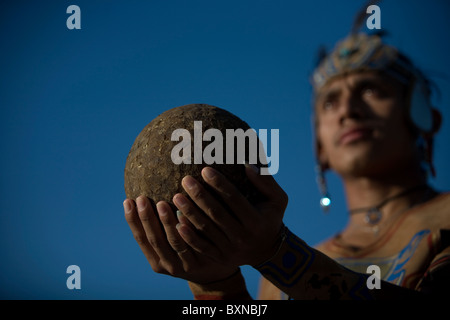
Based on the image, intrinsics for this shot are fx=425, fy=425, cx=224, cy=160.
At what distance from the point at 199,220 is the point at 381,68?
14.7 feet

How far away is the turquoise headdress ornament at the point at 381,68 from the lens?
6.14 meters

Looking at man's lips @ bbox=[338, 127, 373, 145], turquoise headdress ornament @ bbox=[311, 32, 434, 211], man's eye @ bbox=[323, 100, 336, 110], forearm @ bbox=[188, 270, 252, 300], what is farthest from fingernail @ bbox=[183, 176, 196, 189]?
man's eye @ bbox=[323, 100, 336, 110]

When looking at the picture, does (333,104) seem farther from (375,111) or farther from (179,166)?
(179,166)

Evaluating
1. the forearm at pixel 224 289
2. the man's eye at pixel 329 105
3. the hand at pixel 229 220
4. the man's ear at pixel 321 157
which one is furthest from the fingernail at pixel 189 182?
the man's ear at pixel 321 157

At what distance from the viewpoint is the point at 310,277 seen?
3.24 metres

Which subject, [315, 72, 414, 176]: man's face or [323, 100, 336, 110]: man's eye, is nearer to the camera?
[315, 72, 414, 176]: man's face

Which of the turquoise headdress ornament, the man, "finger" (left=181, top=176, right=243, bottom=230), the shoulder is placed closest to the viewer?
"finger" (left=181, top=176, right=243, bottom=230)

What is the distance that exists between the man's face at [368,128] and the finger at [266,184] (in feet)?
9.82

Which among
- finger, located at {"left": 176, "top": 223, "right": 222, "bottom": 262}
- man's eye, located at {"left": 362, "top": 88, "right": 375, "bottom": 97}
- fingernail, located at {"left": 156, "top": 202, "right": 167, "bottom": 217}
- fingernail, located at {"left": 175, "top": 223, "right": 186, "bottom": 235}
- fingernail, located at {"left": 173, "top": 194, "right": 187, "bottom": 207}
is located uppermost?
man's eye, located at {"left": 362, "top": 88, "right": 375, "bottom": 97}

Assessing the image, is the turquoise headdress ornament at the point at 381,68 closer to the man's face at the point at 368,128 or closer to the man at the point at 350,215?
the man at the point at 350,215

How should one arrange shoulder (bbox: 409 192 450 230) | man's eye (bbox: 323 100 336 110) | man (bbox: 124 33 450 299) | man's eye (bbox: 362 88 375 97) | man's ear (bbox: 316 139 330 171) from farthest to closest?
man's ear (bbox: 316 139 330 171) → man's eye (bbox: 323 100 336 110) → man's eye (bbox: 362 88 375 97) → shoulder (bbox: 409 192 450 230) → man (bbox: 124 33 450 299)

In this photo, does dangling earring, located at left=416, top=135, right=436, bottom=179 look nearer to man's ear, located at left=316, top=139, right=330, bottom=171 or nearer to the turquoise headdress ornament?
the turquoise headdress ornament

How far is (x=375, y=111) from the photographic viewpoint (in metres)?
5.85

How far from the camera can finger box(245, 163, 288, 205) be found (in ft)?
10.1
